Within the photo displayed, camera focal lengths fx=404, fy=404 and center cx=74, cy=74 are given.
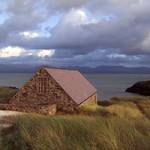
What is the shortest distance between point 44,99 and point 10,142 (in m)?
19.0

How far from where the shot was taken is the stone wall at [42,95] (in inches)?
1109

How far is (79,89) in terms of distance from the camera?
107 ft

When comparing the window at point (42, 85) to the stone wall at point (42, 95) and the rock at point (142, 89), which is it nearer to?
the stone wall at point (42, 95)

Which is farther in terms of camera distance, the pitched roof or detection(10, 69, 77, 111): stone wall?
the pitched roof

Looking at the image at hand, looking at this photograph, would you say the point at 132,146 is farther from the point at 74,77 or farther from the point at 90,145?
the point at 74,77

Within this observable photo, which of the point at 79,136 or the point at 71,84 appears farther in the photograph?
the point at 71,84

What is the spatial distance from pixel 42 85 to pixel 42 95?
2.37 feet

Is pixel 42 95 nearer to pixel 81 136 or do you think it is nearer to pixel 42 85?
pixel 42 85

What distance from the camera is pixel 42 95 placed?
29.2 metres

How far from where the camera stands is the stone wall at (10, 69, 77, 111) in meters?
28.2

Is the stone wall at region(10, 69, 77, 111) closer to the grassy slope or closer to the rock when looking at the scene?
the grassy slope

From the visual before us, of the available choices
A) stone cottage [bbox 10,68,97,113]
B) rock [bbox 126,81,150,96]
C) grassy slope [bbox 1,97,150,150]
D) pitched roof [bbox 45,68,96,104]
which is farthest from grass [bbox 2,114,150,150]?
rock [bbox 126,81,150,96]

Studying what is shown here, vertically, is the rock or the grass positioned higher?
the grass

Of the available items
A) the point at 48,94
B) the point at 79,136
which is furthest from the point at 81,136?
the point at 48,94
